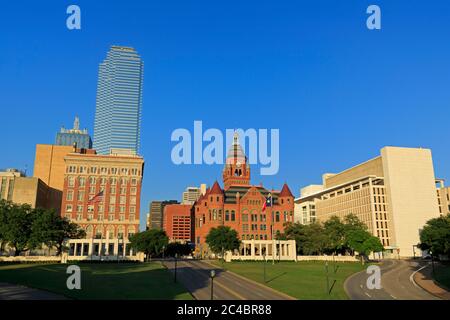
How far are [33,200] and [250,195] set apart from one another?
322 ft

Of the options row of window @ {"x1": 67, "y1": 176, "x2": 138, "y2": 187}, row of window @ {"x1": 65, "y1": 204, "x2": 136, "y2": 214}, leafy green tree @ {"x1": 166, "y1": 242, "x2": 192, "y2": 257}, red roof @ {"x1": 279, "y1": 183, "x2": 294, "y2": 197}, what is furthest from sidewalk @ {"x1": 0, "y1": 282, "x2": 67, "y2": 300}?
red roof @ {"x1": 279, "y1": 183, "x2": 294, "y2": 197}

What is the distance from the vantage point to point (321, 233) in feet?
381

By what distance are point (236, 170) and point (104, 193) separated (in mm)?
65858

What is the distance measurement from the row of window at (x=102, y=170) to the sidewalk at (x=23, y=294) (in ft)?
337

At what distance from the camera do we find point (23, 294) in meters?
38.2

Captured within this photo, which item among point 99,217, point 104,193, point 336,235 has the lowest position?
point 336,235

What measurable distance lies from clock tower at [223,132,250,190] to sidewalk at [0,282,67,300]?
136659 mm

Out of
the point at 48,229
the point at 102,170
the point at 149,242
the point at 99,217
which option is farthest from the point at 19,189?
the point at 149,242

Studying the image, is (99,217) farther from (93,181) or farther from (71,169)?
(71,169)

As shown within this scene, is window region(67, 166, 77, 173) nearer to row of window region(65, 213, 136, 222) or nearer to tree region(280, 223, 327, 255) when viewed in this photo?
row of window region(65, 213, 136, 222)

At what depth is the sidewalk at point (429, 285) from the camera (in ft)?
168

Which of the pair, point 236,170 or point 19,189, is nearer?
point 19,189

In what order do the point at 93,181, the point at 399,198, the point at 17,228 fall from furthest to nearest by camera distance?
1. the point at 399,198
2. the point at 93,181
3. the point at 17,228

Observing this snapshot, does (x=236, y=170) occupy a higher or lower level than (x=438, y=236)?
higher
